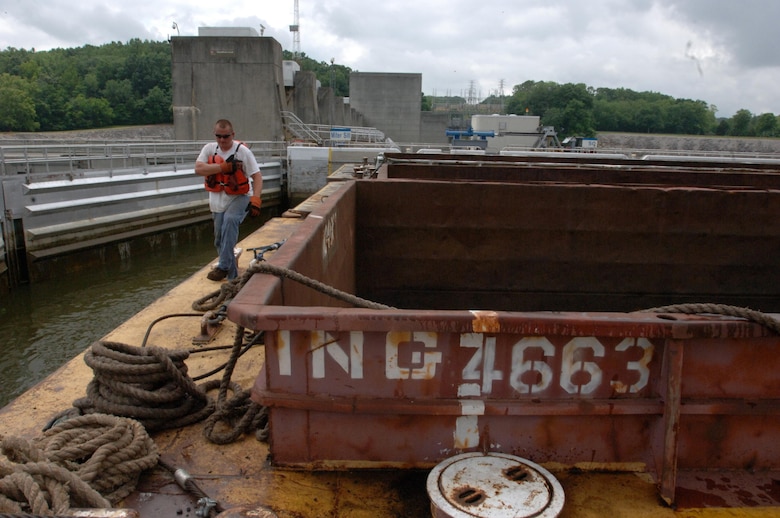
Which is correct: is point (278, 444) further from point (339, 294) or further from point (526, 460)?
point (526, 460)

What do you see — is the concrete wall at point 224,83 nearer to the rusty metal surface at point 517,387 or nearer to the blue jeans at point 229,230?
the blue jeans at point 229,230

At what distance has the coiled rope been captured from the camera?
1.89m

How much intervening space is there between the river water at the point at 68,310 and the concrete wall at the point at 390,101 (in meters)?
33.9

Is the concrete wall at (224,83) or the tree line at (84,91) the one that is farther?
the tree line at (84,91)

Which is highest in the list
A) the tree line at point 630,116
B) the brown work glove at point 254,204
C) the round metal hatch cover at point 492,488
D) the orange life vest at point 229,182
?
the tree line at point 630,116

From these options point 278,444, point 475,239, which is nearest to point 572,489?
point 278,444

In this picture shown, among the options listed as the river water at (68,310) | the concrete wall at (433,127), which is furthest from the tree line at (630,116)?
the river water at (68,310)

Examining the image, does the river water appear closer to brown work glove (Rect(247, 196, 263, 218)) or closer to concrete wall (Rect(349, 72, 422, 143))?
brown work glove (Rect(247, 196, 263, 218))

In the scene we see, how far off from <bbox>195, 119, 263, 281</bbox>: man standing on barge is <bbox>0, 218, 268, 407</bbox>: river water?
3286 millimetres

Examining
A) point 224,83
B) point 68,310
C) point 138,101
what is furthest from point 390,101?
point 138,101

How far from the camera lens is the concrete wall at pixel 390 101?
4394 cm

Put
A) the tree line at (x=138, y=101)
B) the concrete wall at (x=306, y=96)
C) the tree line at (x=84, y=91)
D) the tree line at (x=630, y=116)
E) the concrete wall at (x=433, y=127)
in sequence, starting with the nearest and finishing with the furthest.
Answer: the concrete wall at (x=306, y=96) < the concrete wall at (x=433, y=127) < the tree line at (x=84, y=91) < the tree line at (x=138, y=101) < the tree line at (x=630, y=116)

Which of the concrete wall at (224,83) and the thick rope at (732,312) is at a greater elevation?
the concrete wall at (224,83)

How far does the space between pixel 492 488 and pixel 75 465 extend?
1.65 meters
